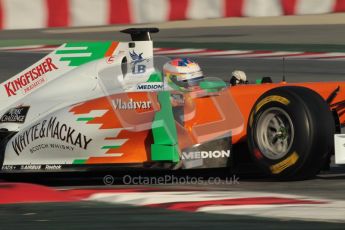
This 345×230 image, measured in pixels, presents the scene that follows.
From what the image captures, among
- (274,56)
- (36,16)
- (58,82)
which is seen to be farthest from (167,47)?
(58,82)

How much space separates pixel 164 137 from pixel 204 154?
0.32m

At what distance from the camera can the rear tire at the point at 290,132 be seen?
7.29 m

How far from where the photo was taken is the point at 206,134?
7809 mm

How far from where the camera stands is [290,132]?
7.39 m

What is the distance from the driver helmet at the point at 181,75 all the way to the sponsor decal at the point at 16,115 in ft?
3.78

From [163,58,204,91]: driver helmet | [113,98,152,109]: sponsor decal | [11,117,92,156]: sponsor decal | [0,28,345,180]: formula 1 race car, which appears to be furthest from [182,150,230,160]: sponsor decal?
[11,117,92,156]: sponsor decal

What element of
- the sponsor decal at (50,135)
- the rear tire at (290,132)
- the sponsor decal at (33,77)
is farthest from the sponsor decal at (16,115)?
the rear tire at (290,132)

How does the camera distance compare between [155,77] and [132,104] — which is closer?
[132,104]

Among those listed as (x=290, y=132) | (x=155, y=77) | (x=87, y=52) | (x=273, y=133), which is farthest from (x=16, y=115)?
(x=290, y=132)

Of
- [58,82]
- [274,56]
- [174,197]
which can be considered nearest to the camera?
[174,197]

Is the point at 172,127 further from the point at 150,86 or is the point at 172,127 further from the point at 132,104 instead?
the point at 150,86

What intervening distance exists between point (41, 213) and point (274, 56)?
10611mm

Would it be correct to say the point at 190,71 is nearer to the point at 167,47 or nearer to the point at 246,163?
the point at 246,163

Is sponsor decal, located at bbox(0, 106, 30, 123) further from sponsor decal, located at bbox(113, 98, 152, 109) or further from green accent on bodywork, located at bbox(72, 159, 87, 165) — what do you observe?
sponsor decal, located at bbox(113, 98, 152, 109)
